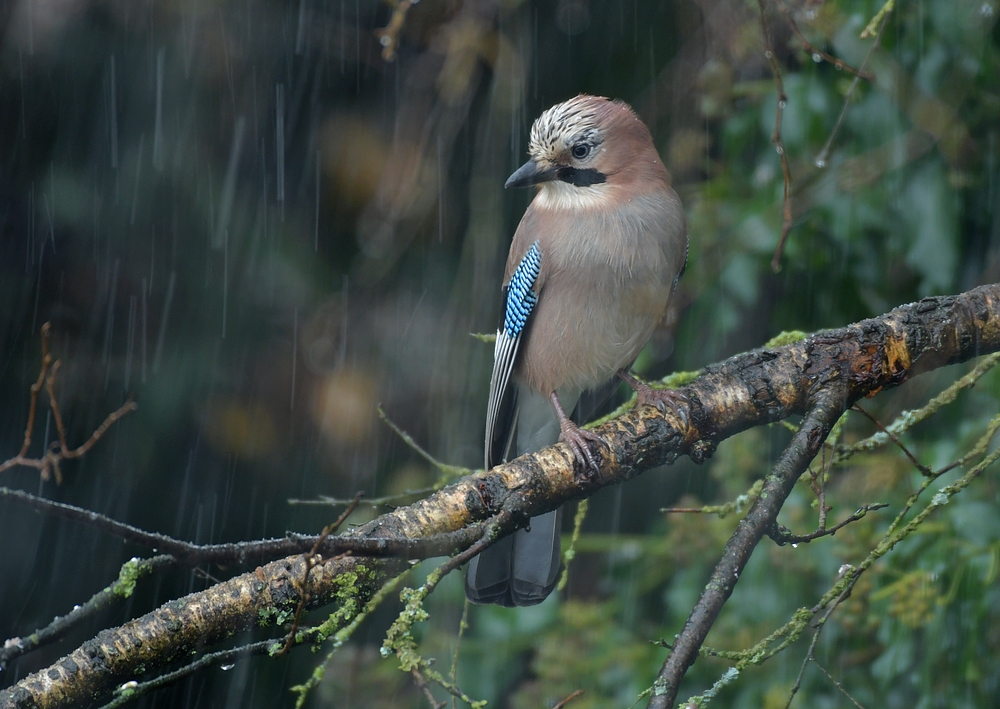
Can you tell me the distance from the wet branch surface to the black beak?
77 centimetres

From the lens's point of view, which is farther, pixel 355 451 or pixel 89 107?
pixel 355 451

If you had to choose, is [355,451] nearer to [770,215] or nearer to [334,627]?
[770,215]

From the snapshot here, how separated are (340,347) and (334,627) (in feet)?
7.63

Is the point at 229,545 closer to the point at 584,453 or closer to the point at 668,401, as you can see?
the point at 584,453

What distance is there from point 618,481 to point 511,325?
0.84m

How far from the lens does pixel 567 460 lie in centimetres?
209

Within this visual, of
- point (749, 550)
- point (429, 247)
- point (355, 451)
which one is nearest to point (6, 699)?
point (749, 550)

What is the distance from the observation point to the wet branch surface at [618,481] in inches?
64.4

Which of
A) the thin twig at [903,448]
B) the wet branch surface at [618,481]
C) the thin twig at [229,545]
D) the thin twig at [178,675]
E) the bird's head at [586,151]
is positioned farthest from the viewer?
the bird's head at [586,151]

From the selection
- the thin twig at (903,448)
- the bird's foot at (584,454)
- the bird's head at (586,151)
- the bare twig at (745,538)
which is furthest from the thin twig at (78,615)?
the bird's head at (586,151)

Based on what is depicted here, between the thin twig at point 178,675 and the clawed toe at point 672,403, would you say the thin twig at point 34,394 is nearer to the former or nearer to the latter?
the thin twig at point 178,675

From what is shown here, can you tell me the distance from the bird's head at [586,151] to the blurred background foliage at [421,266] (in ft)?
1.16

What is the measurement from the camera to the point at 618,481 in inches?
85.7

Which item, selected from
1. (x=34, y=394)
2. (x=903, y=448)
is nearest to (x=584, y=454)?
(x=903, y=448)
